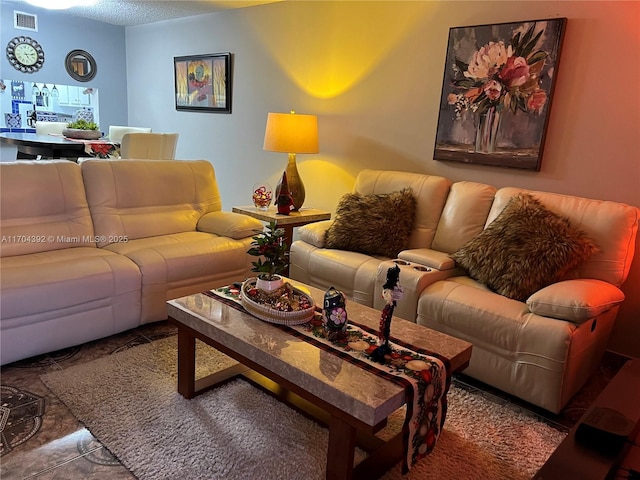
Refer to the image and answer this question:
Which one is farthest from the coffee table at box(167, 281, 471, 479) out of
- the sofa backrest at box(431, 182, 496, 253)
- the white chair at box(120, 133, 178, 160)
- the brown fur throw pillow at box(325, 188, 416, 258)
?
the white chair at box(120, 133, 178, 160)

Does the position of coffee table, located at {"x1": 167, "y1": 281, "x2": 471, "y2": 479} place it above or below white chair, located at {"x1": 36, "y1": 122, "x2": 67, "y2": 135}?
below

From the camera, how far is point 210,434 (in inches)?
73.7

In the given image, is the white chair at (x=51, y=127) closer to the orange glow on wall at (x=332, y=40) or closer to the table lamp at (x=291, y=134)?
the orange glow on wall at (x=332, y=40)

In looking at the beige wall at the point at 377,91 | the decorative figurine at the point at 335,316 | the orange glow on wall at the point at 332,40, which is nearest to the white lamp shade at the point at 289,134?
the beige wall at the point at 377,91

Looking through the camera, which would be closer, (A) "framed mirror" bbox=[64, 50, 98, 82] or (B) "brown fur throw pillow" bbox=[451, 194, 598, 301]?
(B) "brown fur throw pillow" bbox=[451, 194, 598, 301]

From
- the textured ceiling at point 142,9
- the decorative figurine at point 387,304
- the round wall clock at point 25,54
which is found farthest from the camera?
the round wall clock at point 25,54

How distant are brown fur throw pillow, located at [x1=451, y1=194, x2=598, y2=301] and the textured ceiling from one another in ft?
10.4

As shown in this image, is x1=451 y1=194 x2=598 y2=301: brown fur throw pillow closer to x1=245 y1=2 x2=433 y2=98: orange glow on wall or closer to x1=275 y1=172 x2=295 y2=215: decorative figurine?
x1=275 y1=172 x2=295 y2=215: decorative figurine

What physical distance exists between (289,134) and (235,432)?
7.72 feet

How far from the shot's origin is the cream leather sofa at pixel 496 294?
2.10 meters

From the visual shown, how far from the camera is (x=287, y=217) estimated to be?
351 centimetres

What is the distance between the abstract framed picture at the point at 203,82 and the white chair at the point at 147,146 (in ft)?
2.49

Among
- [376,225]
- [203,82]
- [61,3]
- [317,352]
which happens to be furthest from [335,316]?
[61,3]

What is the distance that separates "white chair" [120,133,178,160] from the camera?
4.26m
